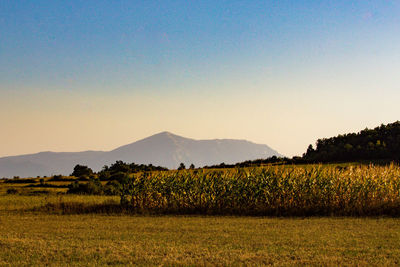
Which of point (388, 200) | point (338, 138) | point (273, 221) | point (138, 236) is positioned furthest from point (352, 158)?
point (138, 236)

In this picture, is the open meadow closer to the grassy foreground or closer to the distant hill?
the grassy foreground

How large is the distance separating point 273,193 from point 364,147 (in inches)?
1519

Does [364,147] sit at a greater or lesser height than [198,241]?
greater

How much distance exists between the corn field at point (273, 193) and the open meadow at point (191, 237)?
141 millimetres

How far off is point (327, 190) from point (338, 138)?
43.9 m

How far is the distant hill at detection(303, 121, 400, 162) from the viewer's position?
54.7 m

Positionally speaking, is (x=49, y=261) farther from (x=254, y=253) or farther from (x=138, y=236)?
(x=254, y=253)

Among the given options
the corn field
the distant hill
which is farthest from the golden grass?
the distant hill

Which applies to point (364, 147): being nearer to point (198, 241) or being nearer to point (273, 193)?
point (273, 193)

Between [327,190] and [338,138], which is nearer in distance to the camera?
[327,190]

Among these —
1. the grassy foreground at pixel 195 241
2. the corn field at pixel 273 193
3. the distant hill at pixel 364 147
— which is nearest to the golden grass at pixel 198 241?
the grassy foreground at pixel 195 241

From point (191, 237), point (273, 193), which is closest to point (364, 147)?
point (273, 193)

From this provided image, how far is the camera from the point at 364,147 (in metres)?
56.0

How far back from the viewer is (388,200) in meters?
21.4
